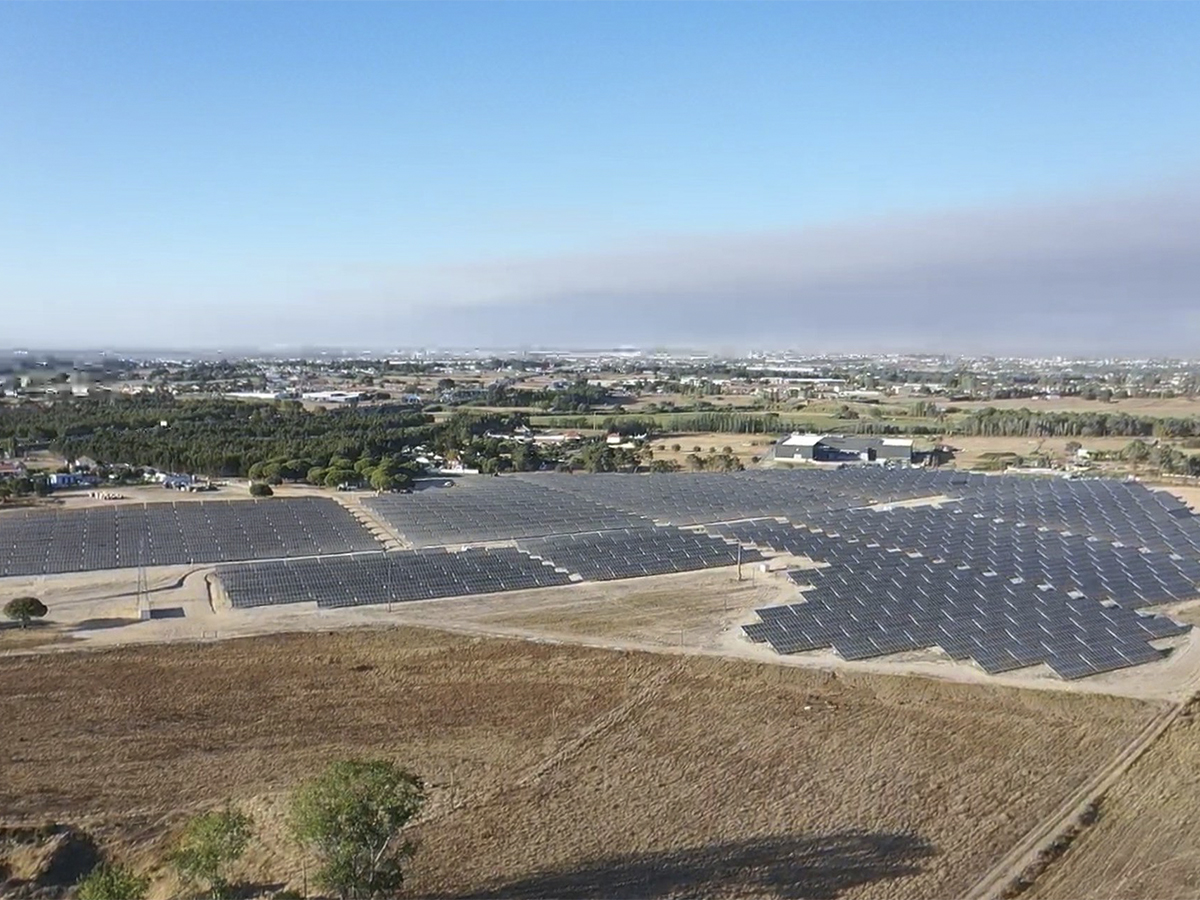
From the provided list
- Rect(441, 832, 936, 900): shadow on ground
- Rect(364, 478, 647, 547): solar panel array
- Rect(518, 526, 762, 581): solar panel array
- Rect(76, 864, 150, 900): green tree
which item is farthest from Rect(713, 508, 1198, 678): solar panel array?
Rect(76, 864, 150, 900): green tree

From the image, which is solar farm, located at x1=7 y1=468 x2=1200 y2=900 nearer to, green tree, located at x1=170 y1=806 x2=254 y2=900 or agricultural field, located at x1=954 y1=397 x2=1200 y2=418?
green tree, located at x1=170 y1=806 x2=254 y2=900

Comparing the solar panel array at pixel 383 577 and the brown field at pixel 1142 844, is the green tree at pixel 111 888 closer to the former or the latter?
the brown field at pixel 1142 844

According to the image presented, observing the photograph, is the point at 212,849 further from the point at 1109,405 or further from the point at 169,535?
the point at 1109,405

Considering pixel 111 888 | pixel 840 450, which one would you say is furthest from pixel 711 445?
pixel 111 888

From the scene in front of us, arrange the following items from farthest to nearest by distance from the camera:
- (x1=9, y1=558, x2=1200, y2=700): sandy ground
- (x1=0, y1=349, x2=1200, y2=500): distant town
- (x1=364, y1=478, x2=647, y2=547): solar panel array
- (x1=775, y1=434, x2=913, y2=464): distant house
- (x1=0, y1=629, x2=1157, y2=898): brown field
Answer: (x1=775, y1=434, x2=913, y2=464): distant house
(x1=0, y1=349, x2=1200, y2=500): distant town
(x1=364, y1=478, x2=647, y2=547): solar panel array
(x1=9, y1=558, x2=1200, y2=700): sandy ground
(x1=0, y1=629, x2=1157, y2=898): brown field

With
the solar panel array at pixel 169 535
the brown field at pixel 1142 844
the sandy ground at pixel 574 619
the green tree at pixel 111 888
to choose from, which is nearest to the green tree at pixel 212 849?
the green tree at pixel 111 888

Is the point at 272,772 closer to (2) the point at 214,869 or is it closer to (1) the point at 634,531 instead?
(2) the point at 214,869
